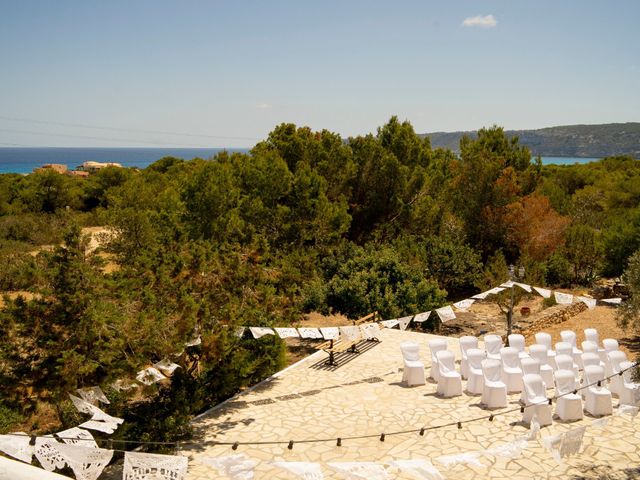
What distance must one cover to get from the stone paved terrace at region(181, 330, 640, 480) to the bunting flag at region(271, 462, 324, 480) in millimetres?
1431

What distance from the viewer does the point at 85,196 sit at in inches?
1950

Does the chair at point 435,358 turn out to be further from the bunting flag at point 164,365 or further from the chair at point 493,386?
the bunting flag at point 164,365

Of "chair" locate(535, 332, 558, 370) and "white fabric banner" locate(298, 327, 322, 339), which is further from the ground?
"white fabric banner" locate(298, 327, 322, 339)

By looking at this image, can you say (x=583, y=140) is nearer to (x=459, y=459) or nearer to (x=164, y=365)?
(x=459, y=459)

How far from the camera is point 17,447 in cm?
745

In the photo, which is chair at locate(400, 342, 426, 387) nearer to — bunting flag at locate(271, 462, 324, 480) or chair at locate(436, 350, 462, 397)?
chair at locate(436, 350, 462, 397)

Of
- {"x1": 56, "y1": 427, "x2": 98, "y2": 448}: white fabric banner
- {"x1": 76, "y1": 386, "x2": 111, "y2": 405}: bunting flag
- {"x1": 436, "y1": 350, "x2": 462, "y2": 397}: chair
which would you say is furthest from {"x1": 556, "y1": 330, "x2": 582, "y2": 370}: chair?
{"x1": 56, "y1": 427, "x2": 98, "y2": 448}: white fabric banner

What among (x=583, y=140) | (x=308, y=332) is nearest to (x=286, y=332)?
(x=308, y=332)

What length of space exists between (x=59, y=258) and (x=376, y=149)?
19.1m

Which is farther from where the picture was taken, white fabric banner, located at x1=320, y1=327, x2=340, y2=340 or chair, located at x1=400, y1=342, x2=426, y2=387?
white fabric banner, located at x1=320, y1=327, x2=340, y2=340

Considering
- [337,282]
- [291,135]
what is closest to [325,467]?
[337,282]

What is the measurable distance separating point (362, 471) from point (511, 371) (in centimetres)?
600

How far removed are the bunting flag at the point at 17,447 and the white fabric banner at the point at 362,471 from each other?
14.1 ft

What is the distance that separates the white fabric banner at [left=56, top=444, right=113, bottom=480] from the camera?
7598mm
